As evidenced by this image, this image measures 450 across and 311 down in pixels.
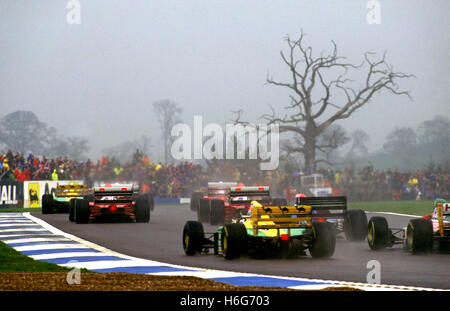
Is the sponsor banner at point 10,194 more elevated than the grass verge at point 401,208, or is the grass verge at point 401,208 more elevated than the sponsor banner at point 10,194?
the sponsor banner at point 10,194

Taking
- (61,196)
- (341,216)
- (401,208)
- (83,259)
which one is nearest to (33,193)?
(61,196)

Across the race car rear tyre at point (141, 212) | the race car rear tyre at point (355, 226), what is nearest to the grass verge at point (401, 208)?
the race car rear tyre at point (141, 212)

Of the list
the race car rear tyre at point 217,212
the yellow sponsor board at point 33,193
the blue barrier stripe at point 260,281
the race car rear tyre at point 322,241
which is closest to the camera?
the blue barrier stripe at point 260,281

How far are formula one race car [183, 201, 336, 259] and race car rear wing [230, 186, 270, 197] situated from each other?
367 inches

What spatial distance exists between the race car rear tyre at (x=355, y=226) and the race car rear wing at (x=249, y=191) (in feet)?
20.0

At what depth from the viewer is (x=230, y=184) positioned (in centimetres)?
2802

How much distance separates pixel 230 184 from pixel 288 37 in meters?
29.5

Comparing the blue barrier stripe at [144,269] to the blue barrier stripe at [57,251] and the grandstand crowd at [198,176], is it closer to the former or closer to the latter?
the blue barrier stripe at [57,251]

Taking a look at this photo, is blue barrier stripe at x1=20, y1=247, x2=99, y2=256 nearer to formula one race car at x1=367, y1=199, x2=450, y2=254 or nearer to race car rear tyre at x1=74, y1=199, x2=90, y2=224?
formula one race car at x1=367, y1=199, x2=450, y2=254

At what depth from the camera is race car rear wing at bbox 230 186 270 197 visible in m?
23.0

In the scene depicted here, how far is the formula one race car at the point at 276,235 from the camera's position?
1294cm

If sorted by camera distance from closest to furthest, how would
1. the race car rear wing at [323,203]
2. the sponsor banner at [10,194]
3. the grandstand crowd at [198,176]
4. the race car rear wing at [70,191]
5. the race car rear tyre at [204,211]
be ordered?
the race car rear wing at [323,203]
the race car rear tyre at [204,211]
the race car rear wing at [70,191]
the sponsor banner at [10,194]
the grandstand crowd at [198,176]

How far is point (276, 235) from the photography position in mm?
13211
